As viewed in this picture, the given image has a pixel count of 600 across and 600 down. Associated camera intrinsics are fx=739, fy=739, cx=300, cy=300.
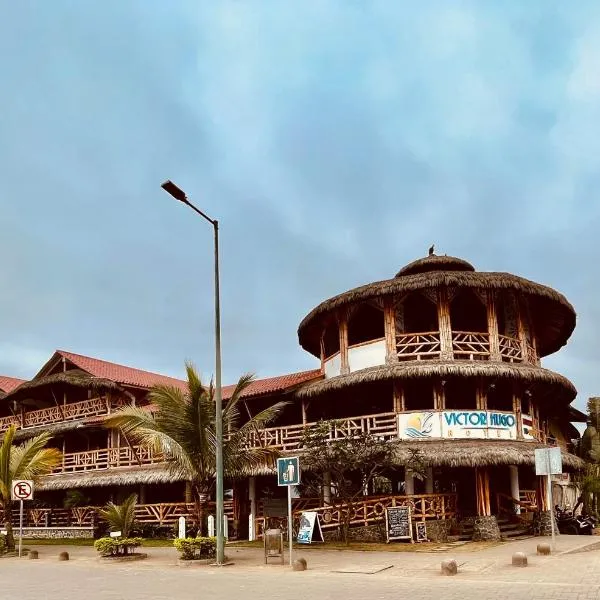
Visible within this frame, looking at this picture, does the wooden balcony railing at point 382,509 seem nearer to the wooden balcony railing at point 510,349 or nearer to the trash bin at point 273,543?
the wooden balcony railing at point 510,349

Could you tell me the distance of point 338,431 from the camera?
25.3m

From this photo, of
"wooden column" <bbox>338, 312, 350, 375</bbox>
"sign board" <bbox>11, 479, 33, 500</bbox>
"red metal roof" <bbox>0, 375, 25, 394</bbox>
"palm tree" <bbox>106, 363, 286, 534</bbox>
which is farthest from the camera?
"red metal roof" <bbox>0, 375, 25, 394</bbox>

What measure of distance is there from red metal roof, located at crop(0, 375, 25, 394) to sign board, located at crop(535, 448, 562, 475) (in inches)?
1234

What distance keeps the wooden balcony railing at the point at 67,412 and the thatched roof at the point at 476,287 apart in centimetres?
1071

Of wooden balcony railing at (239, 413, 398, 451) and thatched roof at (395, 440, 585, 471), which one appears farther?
wooden balcony railing at (239, 413, 398, 451)

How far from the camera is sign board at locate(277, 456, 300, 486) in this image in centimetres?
1609

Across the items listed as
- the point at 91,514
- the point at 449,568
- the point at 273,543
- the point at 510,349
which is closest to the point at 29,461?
the point at 91,514

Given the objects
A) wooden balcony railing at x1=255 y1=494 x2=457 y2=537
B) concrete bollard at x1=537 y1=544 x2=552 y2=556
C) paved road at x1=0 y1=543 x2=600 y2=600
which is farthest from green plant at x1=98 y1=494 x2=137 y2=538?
concrete bollard at x1=537 y1=544 x2=552 y2=556

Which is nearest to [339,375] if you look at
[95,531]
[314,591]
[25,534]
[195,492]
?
[195,492]

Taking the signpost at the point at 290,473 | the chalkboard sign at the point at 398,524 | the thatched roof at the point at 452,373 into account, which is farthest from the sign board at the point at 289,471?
the thatched roof at the point at 452,373

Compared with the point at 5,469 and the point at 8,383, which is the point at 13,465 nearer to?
the point at 5,469

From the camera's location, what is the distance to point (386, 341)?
25.5 metres

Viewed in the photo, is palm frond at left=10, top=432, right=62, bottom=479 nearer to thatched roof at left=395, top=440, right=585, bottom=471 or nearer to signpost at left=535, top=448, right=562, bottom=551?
thatched roof at left=395, top=440, right=585, bottom=471

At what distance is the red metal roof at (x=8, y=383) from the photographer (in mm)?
41219
